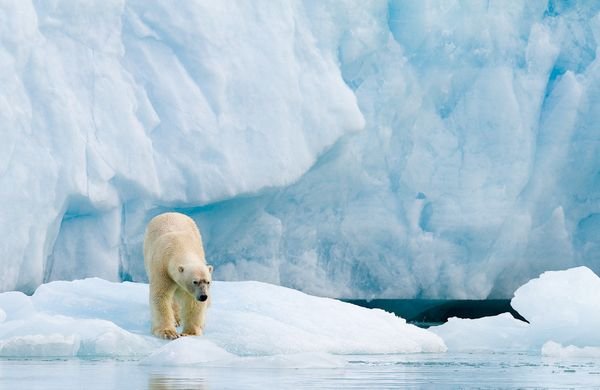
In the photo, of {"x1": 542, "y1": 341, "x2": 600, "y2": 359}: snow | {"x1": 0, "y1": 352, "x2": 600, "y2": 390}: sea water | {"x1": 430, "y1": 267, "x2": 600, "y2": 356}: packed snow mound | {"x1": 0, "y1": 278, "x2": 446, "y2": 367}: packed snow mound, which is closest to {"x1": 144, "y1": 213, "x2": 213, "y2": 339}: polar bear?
{"x1": 0, "y1": 278, "x2": 446, "y2": 367}: packed snow mound

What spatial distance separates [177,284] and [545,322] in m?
3.62

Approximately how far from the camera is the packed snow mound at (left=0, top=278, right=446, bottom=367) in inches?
297

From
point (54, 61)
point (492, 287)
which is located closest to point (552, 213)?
point (492, 287)

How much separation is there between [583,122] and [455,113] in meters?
1.82

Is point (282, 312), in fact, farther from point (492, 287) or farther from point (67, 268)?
point (492, 287)

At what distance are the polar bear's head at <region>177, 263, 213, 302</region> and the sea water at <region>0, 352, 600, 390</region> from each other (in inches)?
26.1

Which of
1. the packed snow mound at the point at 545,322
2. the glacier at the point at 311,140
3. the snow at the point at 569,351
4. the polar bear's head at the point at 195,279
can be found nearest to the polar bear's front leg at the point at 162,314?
the polar bear's head at the point at 195,279

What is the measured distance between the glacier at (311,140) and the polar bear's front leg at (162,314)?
13.9 ft

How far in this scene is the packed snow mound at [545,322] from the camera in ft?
32.5

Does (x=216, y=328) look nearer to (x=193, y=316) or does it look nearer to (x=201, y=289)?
(x=193, y=316)

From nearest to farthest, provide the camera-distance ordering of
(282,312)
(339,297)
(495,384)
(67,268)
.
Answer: (495,384) → (282,312) → (67,268) → (339,297)

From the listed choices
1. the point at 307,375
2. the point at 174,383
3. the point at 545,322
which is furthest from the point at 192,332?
the point at 545,322

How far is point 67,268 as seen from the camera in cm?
1279

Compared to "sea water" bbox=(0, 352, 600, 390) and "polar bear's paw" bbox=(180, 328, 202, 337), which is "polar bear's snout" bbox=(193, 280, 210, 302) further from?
"sea water" bbox=(0, 352, 600, 390)
